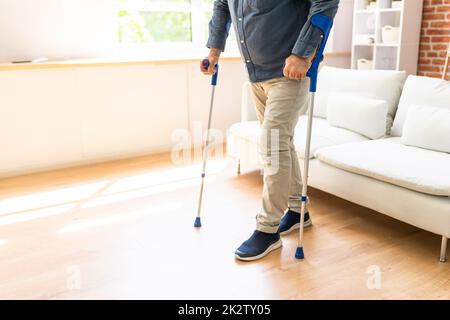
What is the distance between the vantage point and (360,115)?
8.98ft

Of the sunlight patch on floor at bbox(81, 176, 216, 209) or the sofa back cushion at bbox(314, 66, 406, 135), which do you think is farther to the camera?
the sofa back cushion at bbox(314, 66, 406, 135)

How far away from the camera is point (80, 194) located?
2.83 meters

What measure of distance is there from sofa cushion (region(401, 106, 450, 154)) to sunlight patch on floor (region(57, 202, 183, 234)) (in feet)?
4.43

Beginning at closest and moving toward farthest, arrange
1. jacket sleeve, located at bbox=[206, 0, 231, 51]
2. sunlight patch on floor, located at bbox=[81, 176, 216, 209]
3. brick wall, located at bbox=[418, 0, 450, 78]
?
jacket sleeve, located at bbox=[206, 0, 231, 51] → sunlight patch on floor, located at bbox=[81, 176, 216, 209] → brick wall, located at bbox=[418, 0, 450, 78]

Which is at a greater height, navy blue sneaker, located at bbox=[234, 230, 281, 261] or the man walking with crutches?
the man walking with crutches

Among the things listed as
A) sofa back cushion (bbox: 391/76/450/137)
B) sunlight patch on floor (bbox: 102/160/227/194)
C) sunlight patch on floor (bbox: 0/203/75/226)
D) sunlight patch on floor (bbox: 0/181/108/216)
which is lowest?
sunlight patch on floor (bbox: 0/203/75/226)

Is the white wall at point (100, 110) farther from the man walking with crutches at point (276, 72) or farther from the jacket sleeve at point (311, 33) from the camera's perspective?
the jacket sleeve at point (311, 33)

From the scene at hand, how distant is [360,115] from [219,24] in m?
1.09

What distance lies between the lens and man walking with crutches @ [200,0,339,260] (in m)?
1.75

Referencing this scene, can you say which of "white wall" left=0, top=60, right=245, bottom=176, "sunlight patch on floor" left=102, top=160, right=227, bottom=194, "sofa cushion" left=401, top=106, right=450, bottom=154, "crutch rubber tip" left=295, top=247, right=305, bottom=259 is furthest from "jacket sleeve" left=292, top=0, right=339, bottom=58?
"white wall" left=0, top=60, right=245, bottom=176

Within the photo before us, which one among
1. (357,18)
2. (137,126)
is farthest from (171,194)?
(357,18)

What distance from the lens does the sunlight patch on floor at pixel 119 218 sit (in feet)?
7.66

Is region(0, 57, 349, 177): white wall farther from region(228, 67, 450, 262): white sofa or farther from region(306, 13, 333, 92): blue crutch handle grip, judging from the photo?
region(306, 13, 333, 92): blue crutch handle grip

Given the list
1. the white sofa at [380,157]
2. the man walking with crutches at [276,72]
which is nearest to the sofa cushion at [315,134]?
the white sofa at [380,157]
